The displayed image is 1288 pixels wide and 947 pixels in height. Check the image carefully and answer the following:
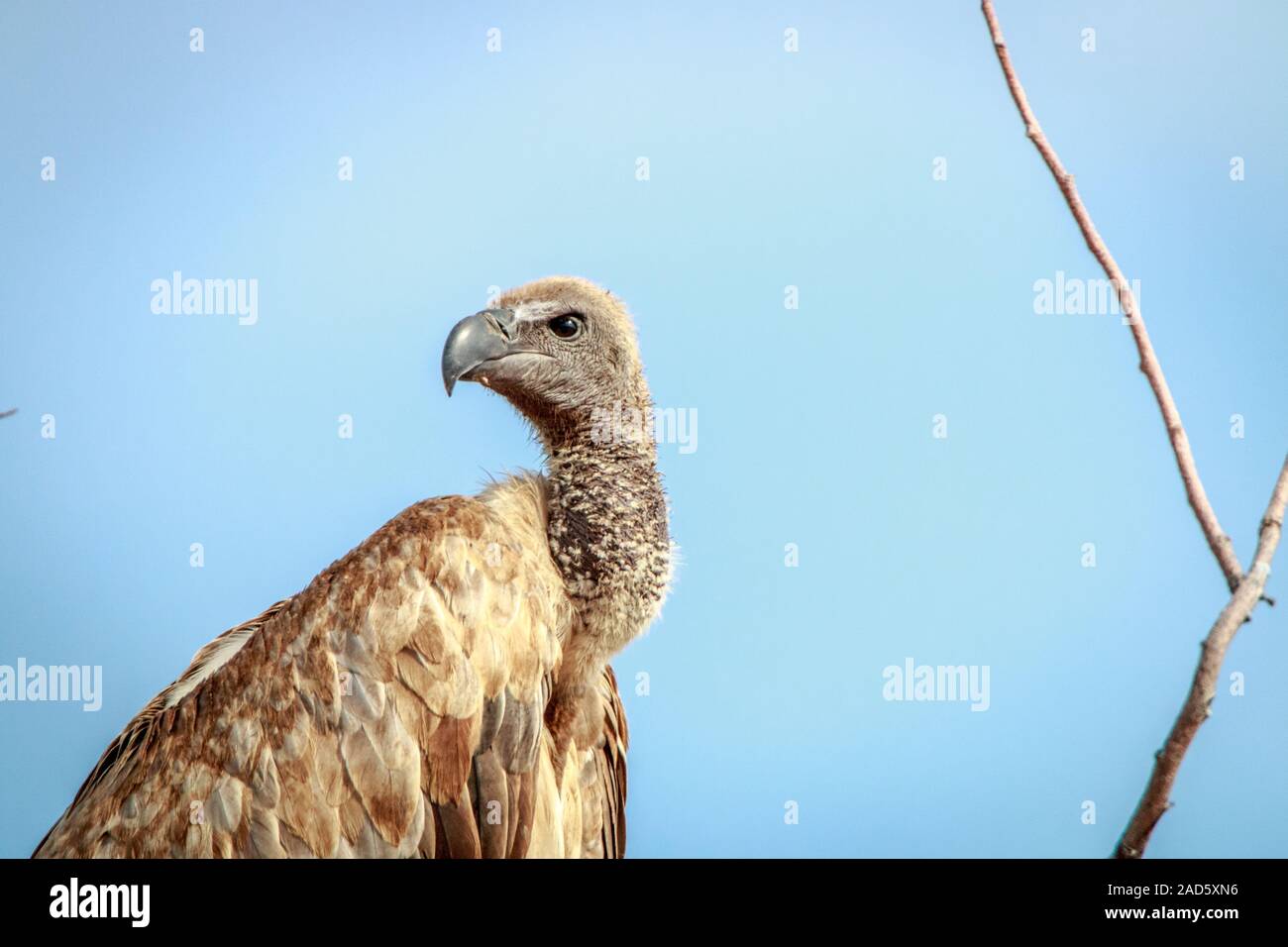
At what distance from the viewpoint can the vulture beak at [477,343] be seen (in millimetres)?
3215

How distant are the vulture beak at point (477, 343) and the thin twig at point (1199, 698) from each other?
2.11 m

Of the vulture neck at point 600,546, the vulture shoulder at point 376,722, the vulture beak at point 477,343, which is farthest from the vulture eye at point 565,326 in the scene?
the vulture shoulder at point 376,722

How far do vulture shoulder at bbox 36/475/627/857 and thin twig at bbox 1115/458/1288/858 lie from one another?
1701 mm

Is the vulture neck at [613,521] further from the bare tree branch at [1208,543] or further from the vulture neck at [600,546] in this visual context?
the bare tree branch at [1208,543]

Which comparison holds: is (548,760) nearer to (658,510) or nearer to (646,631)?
(646,631)

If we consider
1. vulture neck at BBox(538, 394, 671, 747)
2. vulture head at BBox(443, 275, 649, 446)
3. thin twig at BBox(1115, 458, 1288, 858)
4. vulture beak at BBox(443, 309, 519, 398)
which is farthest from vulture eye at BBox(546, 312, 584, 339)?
thin twig at BBox(1115, 458, 1288, 858)

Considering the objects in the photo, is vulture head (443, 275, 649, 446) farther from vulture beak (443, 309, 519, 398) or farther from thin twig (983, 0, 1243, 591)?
thin twig (983, 0, 1243, 591)

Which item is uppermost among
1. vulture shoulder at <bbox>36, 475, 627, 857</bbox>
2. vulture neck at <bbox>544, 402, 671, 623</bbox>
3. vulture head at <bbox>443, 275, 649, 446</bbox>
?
vulture head at <bbox>443, 275, 649, 446</bbox>

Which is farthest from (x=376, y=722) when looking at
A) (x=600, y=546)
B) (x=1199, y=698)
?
(x=1199, y=698)

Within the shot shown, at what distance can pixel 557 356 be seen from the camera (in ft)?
10.8

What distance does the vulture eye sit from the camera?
3.34 m

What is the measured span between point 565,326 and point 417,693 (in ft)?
3.56

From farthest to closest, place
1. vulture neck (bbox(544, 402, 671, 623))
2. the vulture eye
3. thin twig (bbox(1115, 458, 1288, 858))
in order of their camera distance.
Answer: the vulture eye → vulture neck (bbox(544, 402, 671, 623)) → thin twig (bbox(1115, 458, 1288, 858))
